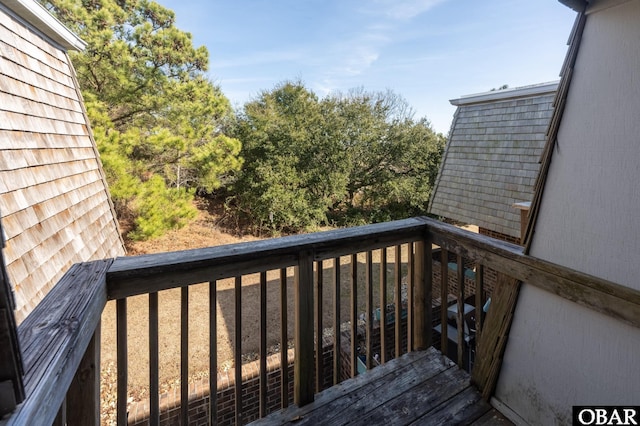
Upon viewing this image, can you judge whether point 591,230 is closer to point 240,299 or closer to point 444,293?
point 444,293

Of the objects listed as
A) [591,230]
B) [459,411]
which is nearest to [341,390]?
[459,411]

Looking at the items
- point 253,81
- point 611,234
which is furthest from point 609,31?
point 253,81

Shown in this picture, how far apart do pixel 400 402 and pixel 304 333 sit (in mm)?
547

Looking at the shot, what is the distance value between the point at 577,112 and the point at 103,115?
7.03 metres

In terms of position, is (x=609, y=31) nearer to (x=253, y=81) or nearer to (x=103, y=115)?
(x=103, y=115)

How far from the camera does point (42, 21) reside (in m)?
3.09

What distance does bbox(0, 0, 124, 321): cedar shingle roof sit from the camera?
227 cm

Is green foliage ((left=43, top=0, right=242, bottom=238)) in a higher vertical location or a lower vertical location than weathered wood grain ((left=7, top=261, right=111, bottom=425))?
higher

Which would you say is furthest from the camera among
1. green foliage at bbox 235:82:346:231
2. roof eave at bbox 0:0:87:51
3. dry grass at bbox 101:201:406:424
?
green foliage at bbox 235:82:346:231

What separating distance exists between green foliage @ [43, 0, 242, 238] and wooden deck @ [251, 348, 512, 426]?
5504mm

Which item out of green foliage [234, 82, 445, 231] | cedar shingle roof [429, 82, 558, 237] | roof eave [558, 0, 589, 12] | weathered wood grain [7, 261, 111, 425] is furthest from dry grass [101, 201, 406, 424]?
roof eave [558, 0, 589, 12]

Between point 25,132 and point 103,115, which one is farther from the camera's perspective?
point 103,115

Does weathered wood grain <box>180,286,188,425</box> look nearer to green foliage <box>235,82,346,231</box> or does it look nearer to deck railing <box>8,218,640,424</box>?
deck railing <box>8,218,640,424</box>

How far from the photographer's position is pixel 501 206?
538 centimetres
